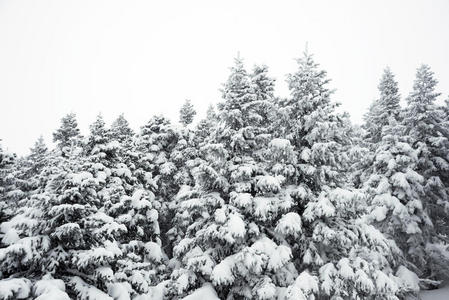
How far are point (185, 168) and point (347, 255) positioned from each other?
1362 centimetres

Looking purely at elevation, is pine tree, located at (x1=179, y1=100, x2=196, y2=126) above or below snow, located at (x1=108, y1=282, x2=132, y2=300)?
above

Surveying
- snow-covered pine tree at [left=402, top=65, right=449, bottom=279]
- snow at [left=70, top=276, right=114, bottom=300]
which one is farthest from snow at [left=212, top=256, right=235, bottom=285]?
snow-covered pine tree at [left=402, top=65, right=449, bottom=279]

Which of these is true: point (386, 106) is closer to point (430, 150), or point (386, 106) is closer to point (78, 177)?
point (430, 150)

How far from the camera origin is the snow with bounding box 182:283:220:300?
14305 millimetres

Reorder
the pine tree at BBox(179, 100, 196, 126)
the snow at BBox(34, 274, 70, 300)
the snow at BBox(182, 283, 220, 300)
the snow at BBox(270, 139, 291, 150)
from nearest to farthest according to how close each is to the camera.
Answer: the snow at BBox(34, 274, 70, 300) → the snow at BBox(182, 283, 220, 300) → the snow at BBox(270, 139, 291, 150) → the pine tree at BBox(179, 100, 196, 126)

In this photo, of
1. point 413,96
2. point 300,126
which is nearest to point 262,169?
point 300,126

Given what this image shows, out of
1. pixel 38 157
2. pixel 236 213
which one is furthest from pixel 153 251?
pixel 38 157

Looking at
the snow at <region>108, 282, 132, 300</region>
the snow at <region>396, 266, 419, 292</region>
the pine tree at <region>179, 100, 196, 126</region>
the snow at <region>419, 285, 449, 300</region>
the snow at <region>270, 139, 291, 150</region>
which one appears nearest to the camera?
the snow at <region>108, 282, 132, 300</region>

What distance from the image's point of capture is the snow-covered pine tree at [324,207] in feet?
49.7

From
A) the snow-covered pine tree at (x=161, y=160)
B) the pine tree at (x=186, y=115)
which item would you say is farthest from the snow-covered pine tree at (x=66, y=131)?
the pine tree at (x=186, y=115)

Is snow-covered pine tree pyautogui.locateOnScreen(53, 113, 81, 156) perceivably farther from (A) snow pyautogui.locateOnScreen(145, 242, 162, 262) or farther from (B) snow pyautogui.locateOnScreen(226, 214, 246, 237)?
(B) snow pyautogui.locateOnScreen(226, 214, 246, 237)

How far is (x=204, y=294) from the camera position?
14.5m

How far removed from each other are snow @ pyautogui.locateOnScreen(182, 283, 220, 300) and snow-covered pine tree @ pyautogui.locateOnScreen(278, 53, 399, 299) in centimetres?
309

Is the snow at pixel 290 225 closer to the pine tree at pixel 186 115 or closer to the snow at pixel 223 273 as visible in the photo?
the snow at pixel 223 273
